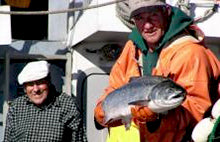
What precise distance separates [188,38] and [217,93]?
0.98ft

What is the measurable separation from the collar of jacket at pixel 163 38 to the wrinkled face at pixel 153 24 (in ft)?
0.11

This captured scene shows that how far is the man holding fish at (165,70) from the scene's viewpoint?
10.3 feet

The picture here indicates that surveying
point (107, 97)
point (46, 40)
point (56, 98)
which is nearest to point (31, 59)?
point (46, 40)

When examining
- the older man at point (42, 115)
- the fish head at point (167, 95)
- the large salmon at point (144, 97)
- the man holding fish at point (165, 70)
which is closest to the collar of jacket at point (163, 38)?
the man holding fish at point (165, 70)

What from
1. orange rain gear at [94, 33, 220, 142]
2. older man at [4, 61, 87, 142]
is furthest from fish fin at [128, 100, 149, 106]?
older man at [4, 61, 87, 142]

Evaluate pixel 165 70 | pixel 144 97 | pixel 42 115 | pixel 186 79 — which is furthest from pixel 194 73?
pixel 42 115

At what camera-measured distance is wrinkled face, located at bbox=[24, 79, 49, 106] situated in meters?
6.03

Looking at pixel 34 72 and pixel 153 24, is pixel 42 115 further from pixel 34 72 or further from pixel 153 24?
pixel 153 24

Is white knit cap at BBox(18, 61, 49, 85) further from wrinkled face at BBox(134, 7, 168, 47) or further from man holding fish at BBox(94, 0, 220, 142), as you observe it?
wrinkled face at BBox(134, 7, 168, 47)

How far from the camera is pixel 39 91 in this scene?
19.8 feet

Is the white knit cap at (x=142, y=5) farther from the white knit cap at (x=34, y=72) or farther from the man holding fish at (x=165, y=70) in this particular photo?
the white knit cap at (x=34, y=72)

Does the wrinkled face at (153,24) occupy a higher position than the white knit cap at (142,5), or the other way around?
the white knit cap at (142,5)

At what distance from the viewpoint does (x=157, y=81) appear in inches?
119

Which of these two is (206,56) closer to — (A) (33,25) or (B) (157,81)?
(B) (157,81)
